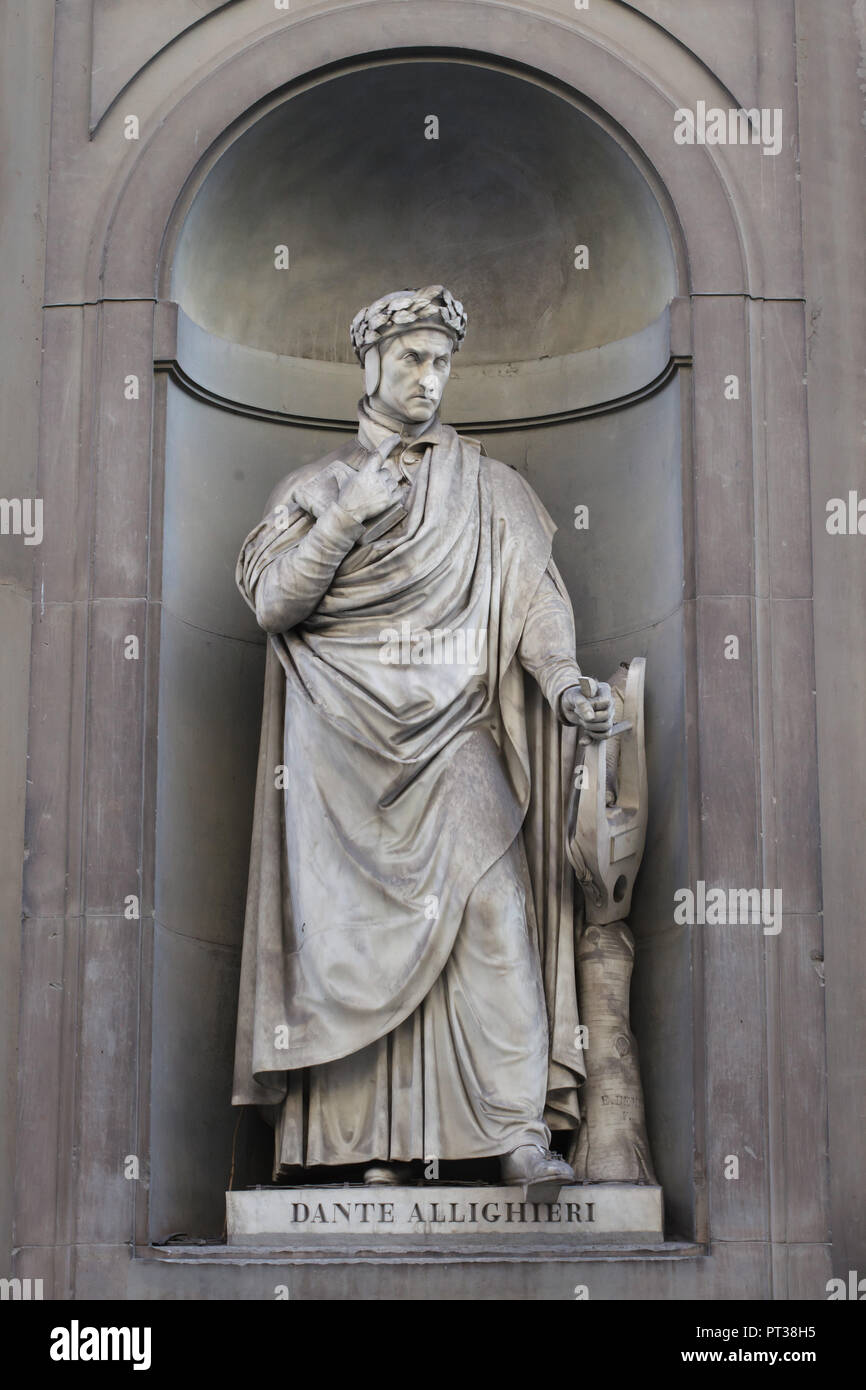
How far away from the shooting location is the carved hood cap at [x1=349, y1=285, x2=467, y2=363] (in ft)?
33.1

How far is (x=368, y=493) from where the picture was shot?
976cm

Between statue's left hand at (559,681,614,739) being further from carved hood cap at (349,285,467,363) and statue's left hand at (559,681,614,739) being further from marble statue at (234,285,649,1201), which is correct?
carved hood cap at (349,285,467,363)

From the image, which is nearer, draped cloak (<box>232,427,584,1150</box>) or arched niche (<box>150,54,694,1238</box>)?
draped cloak (<box>232,427,584,1150</box>)

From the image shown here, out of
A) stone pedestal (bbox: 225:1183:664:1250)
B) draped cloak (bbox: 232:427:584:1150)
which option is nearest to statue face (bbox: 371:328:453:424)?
draped cloak (bbox: 232:427:584:1150)

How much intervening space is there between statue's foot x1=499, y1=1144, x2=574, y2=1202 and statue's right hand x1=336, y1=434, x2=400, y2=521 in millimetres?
2134

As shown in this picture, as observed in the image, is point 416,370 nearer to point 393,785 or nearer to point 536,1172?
point 393,785

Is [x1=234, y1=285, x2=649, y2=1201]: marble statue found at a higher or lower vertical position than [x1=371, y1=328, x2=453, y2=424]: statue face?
lower

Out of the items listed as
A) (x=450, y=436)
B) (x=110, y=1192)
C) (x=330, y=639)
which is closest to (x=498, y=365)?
(x=450, y=436)

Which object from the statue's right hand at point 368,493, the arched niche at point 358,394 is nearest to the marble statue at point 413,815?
the statue's right hand at point 368,493

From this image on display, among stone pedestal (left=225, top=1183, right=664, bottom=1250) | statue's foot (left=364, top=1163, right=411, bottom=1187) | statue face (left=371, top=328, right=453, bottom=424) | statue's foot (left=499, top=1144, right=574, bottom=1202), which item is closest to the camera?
statue's foot (left=499, top=1144, right=574, bottom=1202)

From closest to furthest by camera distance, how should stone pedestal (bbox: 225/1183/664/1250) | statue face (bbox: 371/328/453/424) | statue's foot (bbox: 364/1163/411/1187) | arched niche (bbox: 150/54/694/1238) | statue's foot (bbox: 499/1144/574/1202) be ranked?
1. statue's foot (bbox: 499/1144/574/1202)
2. stone pedestal (bbox: 225/1183/664/1250)
3. statue's foot (bbox: 364/1163/411/1187)
4. arched niche (bbox: 150/54/694/1238)
5. statue face (bbox: 371/328/453/424)

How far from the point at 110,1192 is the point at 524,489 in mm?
2807

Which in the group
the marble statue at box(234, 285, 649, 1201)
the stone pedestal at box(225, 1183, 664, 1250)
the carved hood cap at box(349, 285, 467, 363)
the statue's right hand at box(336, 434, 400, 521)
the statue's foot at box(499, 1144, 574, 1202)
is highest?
the carved hood cap at box(349, 285, 467, 363)

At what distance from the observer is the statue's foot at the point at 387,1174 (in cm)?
953
